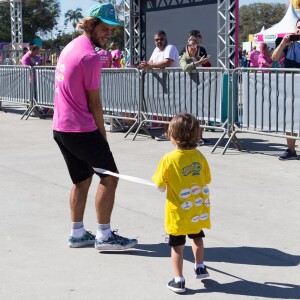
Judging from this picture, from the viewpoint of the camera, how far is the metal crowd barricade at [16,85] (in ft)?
51.6

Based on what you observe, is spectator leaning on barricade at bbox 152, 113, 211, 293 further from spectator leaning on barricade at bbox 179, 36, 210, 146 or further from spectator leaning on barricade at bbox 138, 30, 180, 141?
spectator leaning on barricade at bbox 138, 30, 180, 141

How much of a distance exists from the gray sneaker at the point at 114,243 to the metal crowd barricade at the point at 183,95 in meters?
5.12

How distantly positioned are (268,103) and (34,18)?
9483 centimetres

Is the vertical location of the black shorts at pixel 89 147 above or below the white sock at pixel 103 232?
above

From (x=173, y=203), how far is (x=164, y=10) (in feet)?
39.3

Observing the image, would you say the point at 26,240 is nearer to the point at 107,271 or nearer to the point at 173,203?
the point at 107,271

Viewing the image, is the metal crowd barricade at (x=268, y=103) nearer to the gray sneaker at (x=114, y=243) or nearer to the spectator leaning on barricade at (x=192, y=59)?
the spectator leaning on barricade at (x=192, y=59)

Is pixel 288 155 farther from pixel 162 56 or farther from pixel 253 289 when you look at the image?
pixel 253 289

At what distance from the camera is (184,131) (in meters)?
4.18

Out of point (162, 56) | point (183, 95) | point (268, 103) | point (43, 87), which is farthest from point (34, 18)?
point (268, 103)

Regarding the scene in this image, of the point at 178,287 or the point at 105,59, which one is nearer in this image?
the point at 178,287

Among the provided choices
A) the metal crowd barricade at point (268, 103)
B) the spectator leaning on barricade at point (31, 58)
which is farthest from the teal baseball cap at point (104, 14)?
the spectator leaning on barricade at point (31, 58)

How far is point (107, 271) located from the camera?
15.3 ft

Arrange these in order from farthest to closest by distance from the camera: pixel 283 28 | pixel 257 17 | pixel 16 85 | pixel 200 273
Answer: pixel 257 17 → pixel 283 28 → pixel 16 85 → pixel 200 273
